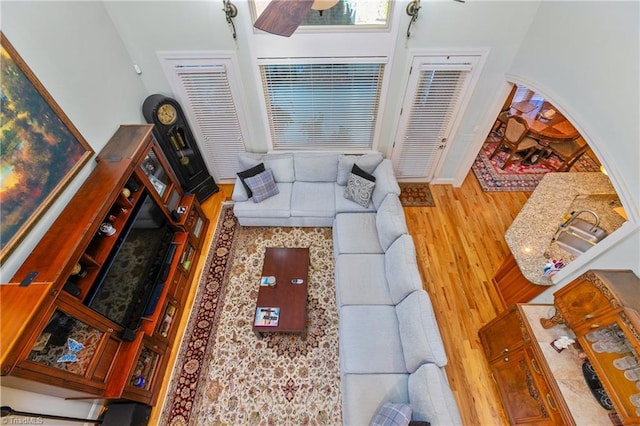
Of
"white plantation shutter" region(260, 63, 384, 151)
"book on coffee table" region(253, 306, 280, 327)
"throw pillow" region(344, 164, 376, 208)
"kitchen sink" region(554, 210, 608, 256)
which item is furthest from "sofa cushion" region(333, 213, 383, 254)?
"kitchen sink" region(554, 210, 608, 256)

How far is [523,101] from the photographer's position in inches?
224

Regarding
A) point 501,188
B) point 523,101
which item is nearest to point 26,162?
point 501,188

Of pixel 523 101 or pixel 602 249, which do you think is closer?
pixel 602 249

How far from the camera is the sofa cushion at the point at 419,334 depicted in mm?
2402

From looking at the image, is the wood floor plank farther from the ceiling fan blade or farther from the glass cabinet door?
the glass cabinet door

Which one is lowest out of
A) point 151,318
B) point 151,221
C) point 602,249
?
point 151,318

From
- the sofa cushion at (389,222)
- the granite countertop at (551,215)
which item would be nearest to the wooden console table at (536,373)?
the granite countertop at (551,215)

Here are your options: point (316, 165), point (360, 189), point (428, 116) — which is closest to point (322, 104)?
point (316, 165)

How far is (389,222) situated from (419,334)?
4.35 ft

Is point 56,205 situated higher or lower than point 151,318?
higher

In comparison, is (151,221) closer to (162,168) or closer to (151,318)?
(162,168)

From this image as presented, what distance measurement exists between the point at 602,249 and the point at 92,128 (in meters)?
4.80

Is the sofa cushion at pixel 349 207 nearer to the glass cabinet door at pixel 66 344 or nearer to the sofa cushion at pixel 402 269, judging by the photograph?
the sofa cushion at pixel 402 269

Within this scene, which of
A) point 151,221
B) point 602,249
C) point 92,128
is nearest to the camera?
point 602,249
